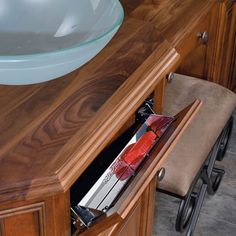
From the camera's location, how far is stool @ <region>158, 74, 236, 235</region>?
48.2 inches

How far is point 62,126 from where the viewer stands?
77cm

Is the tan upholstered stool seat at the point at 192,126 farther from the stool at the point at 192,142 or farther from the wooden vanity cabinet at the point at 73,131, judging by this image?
the wooden vanity cabinet at the point at 73,131

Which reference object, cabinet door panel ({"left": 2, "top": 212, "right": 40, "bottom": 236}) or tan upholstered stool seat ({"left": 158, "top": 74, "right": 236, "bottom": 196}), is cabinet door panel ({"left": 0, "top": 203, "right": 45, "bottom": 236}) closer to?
cabinet door panel ({"left": 2, "top": 212, "right": 40, "bottom": 236})

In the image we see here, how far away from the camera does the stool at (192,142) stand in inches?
48.2

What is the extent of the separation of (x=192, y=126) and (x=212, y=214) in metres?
0.38

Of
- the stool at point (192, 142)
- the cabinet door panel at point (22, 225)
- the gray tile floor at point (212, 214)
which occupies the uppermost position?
the cabinet door panel at point (22, 225)

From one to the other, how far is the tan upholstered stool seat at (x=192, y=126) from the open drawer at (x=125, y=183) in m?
0.26

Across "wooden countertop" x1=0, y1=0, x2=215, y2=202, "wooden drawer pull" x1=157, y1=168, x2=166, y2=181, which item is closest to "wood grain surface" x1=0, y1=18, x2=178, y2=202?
"wooden countertop" x1=0, y1=0, x2=215, y2=202

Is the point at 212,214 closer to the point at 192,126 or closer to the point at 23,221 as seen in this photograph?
the point at 192,126

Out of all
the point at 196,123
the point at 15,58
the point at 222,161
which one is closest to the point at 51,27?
the point at 15,58

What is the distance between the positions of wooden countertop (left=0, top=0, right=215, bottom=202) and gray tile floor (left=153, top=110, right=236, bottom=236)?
2.33ft

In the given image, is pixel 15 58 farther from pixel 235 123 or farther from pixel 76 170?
pixel 235 123

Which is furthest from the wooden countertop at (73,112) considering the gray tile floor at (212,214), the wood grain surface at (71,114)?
the gray tile floor at (212,214)

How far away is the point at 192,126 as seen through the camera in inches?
52.5
